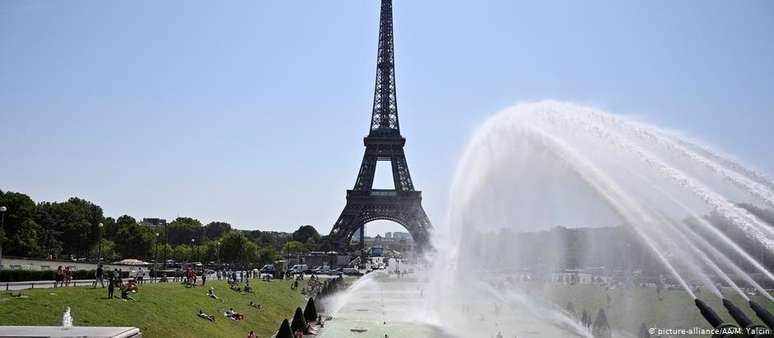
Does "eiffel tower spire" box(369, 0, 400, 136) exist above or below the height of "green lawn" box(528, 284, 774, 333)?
above

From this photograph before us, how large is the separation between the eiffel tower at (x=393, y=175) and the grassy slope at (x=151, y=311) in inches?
2924

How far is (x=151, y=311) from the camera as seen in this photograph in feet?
119

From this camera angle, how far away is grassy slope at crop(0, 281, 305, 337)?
99.2 ft

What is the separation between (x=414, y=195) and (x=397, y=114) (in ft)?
58.5

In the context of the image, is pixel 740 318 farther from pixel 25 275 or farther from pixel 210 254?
pixel 210 254

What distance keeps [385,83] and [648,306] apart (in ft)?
300

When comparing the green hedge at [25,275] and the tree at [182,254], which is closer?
the green hedge at [25,275]

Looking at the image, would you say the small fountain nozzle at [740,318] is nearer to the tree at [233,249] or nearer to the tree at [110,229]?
the tree at [233,249]

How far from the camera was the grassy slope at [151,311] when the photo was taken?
99.2 feet

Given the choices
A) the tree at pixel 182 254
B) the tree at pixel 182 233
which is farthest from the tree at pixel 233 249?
the tree at pixel 182 233

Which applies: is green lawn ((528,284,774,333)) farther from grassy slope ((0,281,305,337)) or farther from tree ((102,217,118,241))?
tree ((102,217,118,241))

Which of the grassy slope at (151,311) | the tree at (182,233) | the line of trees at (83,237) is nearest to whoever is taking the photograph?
the grassy slope at (151,311)

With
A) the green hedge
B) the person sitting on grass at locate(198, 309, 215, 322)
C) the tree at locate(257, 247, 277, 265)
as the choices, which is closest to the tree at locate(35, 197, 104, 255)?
the tree at locate(257, 247, 277, 265)

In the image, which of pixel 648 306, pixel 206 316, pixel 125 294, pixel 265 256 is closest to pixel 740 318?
pixel 648 306
